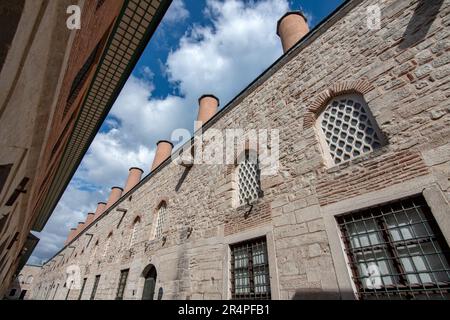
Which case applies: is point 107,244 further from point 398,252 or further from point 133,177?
point 398,252

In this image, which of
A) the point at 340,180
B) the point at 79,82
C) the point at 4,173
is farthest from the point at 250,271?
the point at 79,82

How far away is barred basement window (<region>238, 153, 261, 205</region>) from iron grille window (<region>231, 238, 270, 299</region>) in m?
1.04

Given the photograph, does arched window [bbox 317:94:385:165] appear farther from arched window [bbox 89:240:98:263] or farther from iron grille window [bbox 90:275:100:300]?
arched window [bbox 89:240:98:263]

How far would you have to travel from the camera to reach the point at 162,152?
12.5 m

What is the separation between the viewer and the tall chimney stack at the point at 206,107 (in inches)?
372

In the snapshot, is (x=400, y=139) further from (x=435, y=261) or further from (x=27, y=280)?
(x=27, y=280)

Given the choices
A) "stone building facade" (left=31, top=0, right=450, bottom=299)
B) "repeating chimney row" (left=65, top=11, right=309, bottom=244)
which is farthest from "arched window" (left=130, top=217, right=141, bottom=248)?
"stone building facade" (left=31, top=0, right=450, bottom=299)

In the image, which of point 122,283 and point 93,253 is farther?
point 93,253

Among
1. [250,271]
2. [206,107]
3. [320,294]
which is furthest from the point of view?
[206,107]

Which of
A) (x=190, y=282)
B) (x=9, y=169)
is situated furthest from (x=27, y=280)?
(x=9, y=169)

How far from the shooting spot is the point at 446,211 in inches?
105

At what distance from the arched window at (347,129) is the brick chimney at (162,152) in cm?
941

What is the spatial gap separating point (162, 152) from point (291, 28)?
8.54m

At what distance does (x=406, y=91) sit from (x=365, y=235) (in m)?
2.19
